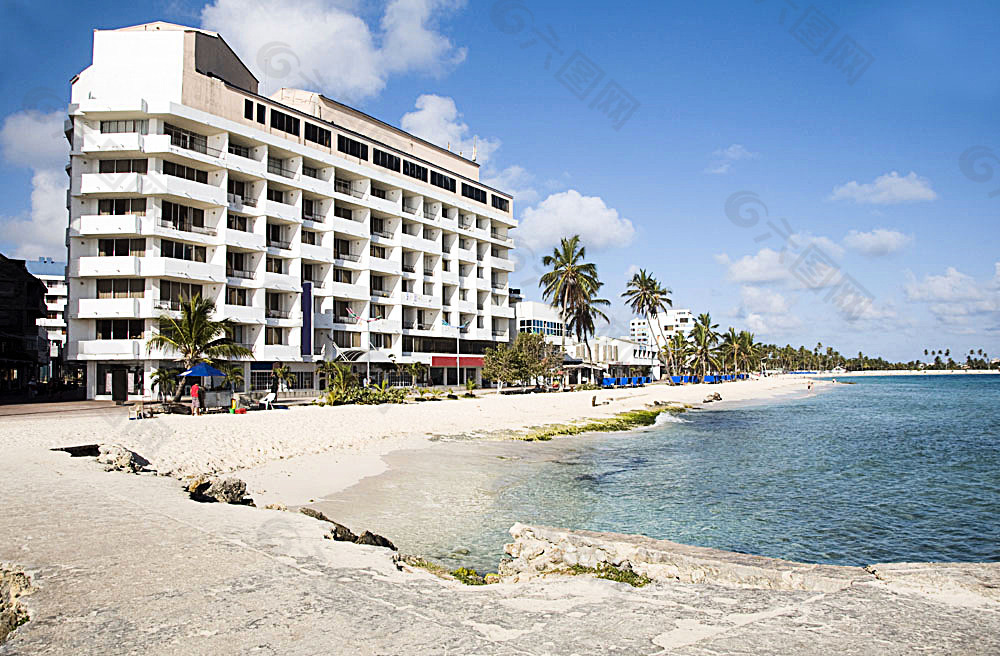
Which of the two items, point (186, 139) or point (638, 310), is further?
point (638, 310)

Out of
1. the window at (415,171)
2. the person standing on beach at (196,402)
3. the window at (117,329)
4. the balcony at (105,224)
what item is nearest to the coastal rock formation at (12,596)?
the person standing on beach at (196,402)

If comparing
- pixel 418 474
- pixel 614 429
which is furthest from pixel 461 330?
pixel 418 474

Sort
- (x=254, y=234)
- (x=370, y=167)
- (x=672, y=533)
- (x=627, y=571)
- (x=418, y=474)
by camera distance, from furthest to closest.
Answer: (x=370, y=167)
(x=254, y=234)
(x=418, y=474)
(x=672, y=533)
(x=627, y=571)

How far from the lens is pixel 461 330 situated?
71.2 m

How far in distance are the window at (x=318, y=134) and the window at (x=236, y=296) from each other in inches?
601

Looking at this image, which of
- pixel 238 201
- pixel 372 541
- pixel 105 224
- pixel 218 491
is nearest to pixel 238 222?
pixel 238 201

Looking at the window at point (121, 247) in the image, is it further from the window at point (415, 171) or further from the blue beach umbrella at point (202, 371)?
the window at point (415, 171)

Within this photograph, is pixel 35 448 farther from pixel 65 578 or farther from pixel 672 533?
pixel 672 533

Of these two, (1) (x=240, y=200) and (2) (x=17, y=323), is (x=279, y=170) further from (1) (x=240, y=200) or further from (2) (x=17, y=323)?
(2) (x=17, y=323)

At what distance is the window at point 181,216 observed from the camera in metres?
45.7

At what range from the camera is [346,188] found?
60562 millimetres

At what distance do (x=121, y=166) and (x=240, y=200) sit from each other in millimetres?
8226

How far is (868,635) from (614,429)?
Result: 31.1m

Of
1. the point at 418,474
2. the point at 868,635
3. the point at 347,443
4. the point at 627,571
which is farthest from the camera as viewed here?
the point at 347,443
